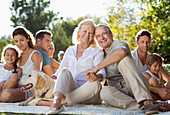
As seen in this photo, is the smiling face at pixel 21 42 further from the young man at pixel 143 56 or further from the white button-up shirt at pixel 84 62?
the young man at pixel 143 56

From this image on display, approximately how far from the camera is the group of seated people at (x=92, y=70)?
12.2ft

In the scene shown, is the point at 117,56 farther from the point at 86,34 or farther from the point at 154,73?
the point at 154,73

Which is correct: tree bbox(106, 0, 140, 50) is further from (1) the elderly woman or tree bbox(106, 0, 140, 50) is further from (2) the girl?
(1) the elderly woman

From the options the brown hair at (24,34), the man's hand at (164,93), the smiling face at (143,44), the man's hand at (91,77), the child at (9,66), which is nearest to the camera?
the man's hand at (91,77)

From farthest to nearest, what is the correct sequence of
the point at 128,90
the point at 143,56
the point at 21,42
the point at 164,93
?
the point at 143,56, the point at 21,42, the point at 164,93, the point at 128,90

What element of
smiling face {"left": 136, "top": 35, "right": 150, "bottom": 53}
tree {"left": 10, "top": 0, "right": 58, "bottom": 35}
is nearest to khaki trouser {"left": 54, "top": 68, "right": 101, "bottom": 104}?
smiling face {"left": 136, "top": 35, "right": 150, "bottom": 53}

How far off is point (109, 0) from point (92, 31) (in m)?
11.6

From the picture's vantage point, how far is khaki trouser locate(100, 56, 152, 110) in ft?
11.6

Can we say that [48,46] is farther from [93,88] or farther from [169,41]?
[169,41]

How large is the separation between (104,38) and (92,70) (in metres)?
0.62

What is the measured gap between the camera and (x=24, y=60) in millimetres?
5430

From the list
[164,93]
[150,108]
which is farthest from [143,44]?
[150,108]

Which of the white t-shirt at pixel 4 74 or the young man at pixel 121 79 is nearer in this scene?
the young man at pixel 121 79

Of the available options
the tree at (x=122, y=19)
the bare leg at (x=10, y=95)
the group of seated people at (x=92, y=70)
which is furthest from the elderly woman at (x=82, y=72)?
the tree at (x=122, y=19)
